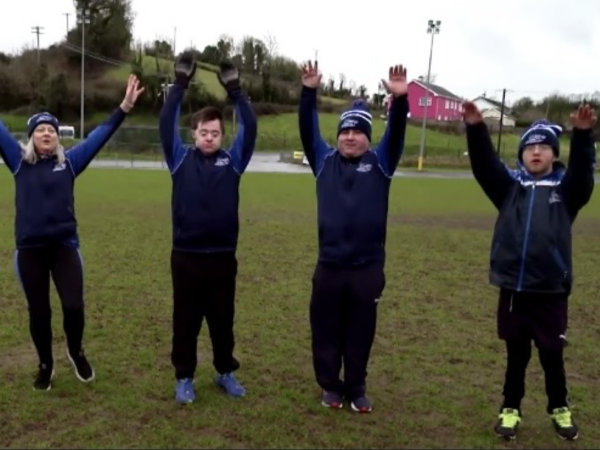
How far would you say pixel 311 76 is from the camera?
16.3 ft

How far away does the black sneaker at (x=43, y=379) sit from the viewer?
5.29 metres

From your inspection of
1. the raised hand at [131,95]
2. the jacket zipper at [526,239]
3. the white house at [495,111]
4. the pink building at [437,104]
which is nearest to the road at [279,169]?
the white house at [495,111]

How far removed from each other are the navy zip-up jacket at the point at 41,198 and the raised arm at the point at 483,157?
9.64 ft

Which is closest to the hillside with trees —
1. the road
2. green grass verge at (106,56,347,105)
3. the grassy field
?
green grass verge at (106,56,347,105)

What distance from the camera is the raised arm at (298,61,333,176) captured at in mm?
4988

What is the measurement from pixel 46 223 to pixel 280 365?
2.27 m

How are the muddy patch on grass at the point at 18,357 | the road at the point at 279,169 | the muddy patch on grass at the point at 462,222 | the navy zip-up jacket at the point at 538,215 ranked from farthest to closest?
1. the road at the point at 279,169
2. the muddy patch on grass at the point at 462,222
3. the muddy patch on grass at the point at 18,357
4. the navy zip-up jacket at the point at 538,215

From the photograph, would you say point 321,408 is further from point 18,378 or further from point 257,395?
point 18,378

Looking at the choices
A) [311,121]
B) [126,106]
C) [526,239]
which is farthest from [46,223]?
[526,239]

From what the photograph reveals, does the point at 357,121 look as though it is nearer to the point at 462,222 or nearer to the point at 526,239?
the point at 526,239

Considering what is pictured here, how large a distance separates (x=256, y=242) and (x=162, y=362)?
6873 millimetres

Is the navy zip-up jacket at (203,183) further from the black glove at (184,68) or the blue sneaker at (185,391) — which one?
the blue sneaker at (185,391)

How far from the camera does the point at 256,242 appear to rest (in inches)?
504

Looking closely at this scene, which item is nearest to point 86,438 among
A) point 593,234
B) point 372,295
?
point 372,295
